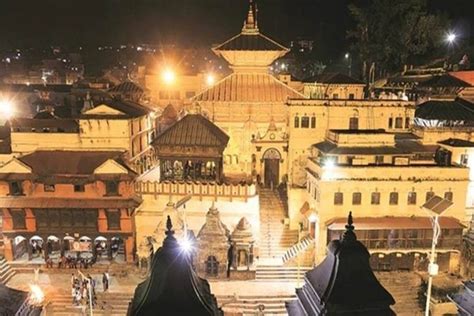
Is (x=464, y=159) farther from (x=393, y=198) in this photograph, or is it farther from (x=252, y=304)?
(x=252, y=304)

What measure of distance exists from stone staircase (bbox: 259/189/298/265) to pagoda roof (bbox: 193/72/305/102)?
914 centimetres

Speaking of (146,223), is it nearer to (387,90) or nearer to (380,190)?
(380,190)

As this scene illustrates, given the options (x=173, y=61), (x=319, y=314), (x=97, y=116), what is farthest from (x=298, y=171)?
(x=173, y=61)

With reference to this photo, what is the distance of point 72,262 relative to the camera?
113ft

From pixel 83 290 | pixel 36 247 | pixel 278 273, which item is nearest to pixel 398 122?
pixel 278 273

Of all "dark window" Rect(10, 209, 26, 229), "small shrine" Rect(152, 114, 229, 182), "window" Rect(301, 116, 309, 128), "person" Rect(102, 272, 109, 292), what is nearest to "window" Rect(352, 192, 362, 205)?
"window" Rect(301, 116, 309, 128)

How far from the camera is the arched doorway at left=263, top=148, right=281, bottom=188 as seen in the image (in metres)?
42.4

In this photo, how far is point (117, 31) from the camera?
12069 cm

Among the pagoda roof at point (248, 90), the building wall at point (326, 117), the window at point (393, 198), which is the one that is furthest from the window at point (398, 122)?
the window at point (393, 198)

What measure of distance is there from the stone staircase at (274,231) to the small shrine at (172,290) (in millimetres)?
25406

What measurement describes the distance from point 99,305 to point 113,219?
21.4ft

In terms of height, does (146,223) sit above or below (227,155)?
below

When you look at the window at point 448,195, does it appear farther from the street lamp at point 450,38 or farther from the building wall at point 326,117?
the street lamp at point 450,38

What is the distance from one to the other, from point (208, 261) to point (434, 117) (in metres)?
25.8
